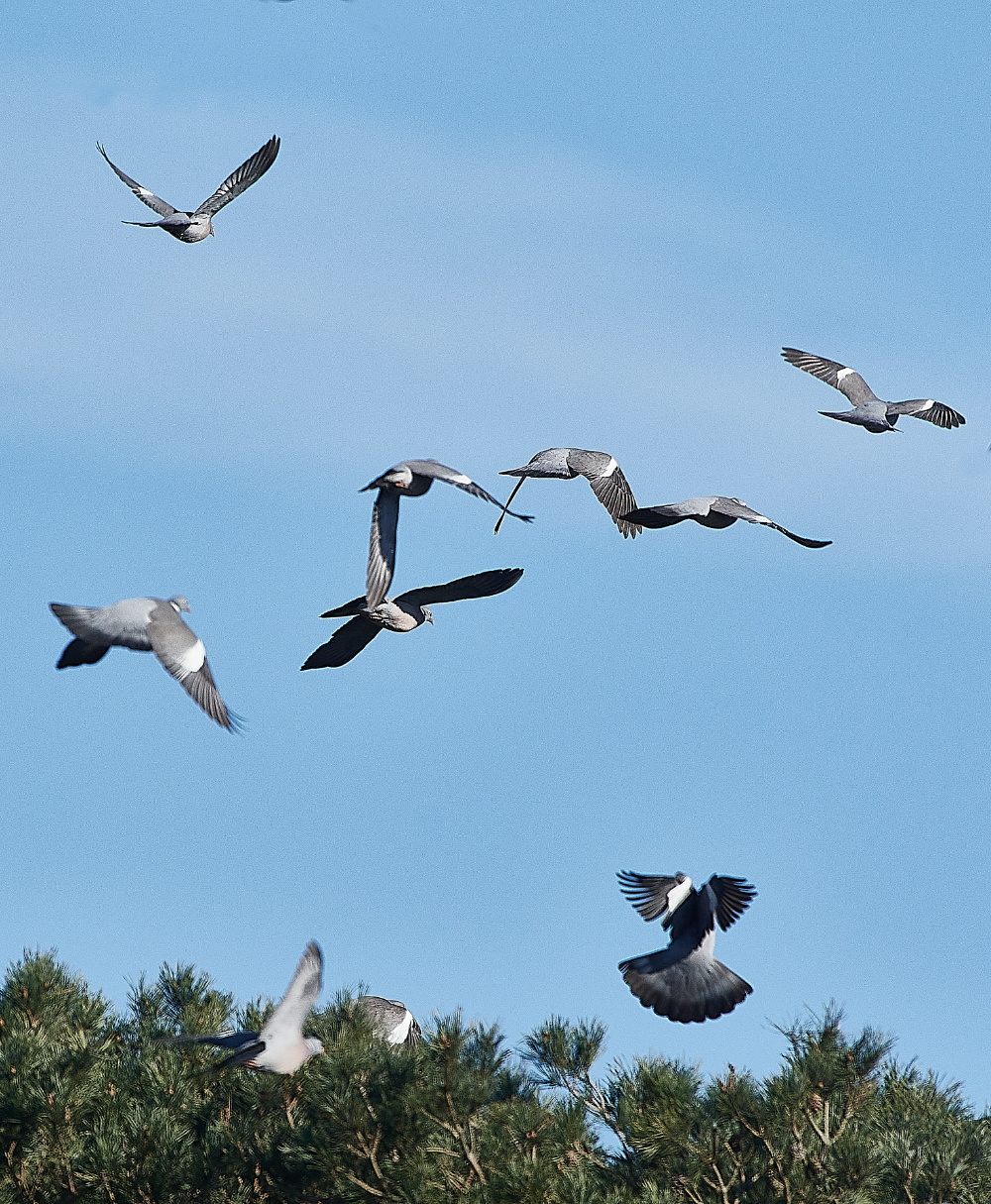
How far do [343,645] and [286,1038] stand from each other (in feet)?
9.29

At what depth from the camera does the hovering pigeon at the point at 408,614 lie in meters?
13.0

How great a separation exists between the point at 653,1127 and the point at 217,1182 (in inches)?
125

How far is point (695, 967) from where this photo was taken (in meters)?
11.8

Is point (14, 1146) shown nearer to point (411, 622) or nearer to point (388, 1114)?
point (388, 1114)

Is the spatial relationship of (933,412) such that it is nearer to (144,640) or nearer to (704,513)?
(704,513)

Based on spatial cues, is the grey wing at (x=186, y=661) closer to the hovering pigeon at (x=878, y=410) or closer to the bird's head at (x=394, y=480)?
the bird's head at (x=394, y=480)

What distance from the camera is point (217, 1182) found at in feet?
40.8

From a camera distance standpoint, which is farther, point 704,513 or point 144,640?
point 704,513

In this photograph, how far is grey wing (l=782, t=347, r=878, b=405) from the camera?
55.5ft

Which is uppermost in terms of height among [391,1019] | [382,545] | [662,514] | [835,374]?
[835,374]

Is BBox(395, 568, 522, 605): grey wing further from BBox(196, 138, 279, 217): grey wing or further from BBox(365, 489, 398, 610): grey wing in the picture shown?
BBox(196, 138, 279, 217): grey wing

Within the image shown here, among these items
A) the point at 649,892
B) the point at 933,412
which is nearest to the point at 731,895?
the point at 649,892

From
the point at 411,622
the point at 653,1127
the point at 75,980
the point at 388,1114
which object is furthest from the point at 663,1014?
the point at 75,980

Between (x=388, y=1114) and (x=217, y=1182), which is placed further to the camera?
(x=217, y=1182)
